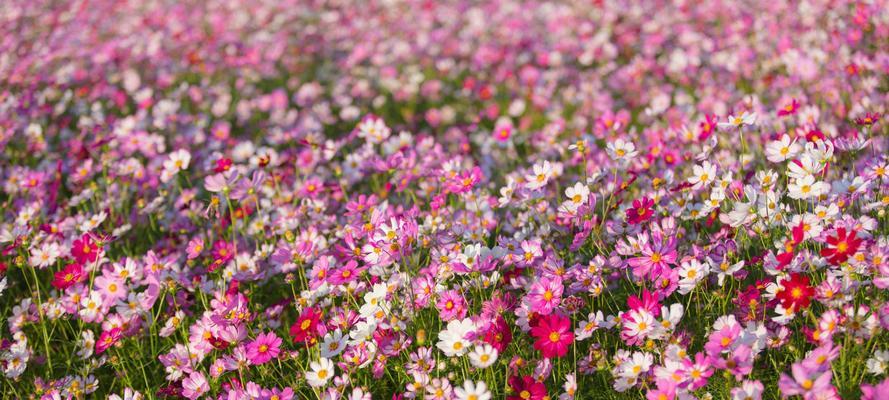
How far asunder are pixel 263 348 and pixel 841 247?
1902mm

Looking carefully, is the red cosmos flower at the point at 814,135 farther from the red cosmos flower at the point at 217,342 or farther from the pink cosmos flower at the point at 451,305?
the red cosmos flower at the point at 217,342

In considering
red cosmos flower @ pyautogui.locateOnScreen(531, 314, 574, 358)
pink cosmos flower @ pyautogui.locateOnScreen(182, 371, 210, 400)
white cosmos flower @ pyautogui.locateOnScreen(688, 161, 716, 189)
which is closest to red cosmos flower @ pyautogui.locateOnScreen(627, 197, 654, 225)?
white cosmos flower @ pyautogui.locateOnScreen(688, 161, 716, 189)

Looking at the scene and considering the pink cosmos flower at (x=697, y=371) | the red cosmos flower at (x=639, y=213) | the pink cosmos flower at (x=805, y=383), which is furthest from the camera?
the red cosmos flower at (x=639, y=213)

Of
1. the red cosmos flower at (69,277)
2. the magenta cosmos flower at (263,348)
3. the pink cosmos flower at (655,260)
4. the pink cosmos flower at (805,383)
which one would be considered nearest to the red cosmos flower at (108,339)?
the red cosmos flower at (69,277)

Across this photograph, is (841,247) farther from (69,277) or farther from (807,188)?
(69,277)

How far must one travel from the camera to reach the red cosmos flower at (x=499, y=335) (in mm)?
2262

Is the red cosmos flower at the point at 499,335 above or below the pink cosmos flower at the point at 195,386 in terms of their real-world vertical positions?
above

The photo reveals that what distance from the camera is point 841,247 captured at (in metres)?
2.13

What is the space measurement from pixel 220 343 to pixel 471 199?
1.35 metres

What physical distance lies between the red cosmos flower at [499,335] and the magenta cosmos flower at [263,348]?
749mm

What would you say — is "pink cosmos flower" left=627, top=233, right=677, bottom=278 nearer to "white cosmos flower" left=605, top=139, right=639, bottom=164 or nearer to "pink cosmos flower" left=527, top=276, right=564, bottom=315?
"pink cosmos flower" left=527, top=276, right=564, bottom=315

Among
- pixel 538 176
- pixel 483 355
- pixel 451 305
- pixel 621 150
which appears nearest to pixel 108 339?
pixel 451 305

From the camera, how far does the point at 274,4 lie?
830cm

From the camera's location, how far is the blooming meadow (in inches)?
90.7
